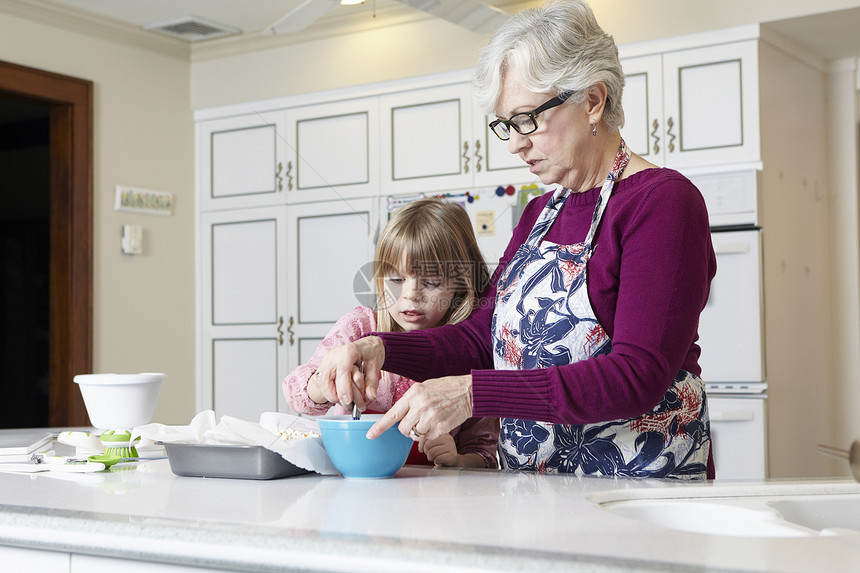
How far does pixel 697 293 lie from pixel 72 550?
2.51 ft

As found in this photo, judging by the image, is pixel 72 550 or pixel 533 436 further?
pixel 533 436

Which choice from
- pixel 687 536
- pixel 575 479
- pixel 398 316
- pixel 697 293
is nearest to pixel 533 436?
pixel 575 479

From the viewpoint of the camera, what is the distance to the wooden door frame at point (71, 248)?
3832mm

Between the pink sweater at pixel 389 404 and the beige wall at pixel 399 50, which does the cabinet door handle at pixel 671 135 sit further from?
the pink sweater at pixel 389 404

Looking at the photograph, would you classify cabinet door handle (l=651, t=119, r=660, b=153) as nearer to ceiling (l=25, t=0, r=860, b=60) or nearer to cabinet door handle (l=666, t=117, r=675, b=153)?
cabinet door handle (l=666, t=117, r=675, b=153)

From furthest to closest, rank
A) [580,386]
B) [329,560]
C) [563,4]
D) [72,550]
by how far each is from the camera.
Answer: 1. [563,4]
2. [580,386]
3. [72,550]
4. [329,560]

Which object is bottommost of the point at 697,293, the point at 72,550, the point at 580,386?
the point at 72,550

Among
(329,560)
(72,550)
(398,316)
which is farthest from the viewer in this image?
(398,316)

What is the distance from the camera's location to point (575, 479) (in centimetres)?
114

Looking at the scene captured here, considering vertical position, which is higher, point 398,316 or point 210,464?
point 398,316

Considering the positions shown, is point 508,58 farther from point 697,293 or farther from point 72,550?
point 72,550

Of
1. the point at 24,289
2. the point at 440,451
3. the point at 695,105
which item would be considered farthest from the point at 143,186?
the point at 440,451

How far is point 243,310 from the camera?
162 inches

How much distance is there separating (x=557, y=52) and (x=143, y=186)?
3259 mm
